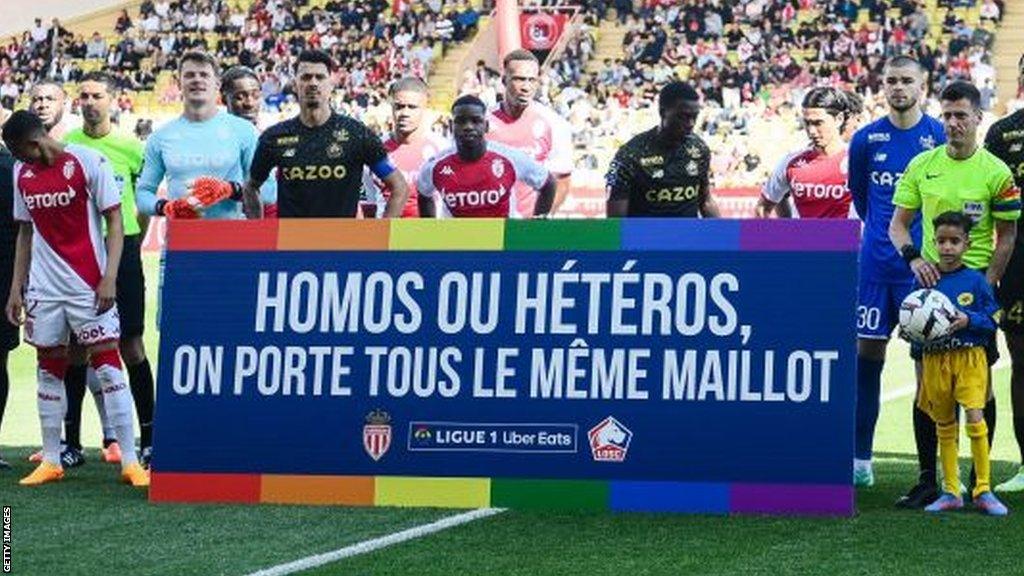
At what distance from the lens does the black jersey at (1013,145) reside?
953 centimetres

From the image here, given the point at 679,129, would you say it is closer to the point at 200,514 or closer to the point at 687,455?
the point at 687,455

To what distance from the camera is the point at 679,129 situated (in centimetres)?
984

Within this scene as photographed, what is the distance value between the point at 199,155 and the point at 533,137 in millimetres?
2156

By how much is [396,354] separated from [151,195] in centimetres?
220

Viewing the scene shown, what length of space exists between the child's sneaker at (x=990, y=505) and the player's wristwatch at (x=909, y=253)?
40.7 inches

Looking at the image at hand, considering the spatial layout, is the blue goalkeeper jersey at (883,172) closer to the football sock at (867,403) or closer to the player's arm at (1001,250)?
the football sock at (867,403)

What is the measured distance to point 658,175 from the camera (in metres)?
9.93

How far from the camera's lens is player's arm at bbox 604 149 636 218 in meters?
9.93

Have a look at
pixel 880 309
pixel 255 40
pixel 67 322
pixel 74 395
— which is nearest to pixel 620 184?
pixel 880 309

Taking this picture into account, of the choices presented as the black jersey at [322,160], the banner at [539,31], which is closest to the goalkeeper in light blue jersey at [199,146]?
the black jersey at [322,160]

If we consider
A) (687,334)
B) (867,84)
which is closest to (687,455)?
(687,334)

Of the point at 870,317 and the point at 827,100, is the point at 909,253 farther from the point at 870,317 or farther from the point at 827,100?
the point at 827,100

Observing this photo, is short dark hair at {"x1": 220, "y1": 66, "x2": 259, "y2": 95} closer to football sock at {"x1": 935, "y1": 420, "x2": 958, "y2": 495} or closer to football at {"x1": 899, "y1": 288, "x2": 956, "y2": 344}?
football at {"x1": 899, "y1": 288, "x2": 956, "y2": 344}

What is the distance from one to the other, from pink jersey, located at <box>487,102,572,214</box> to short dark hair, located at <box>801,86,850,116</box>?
5.10 feet
